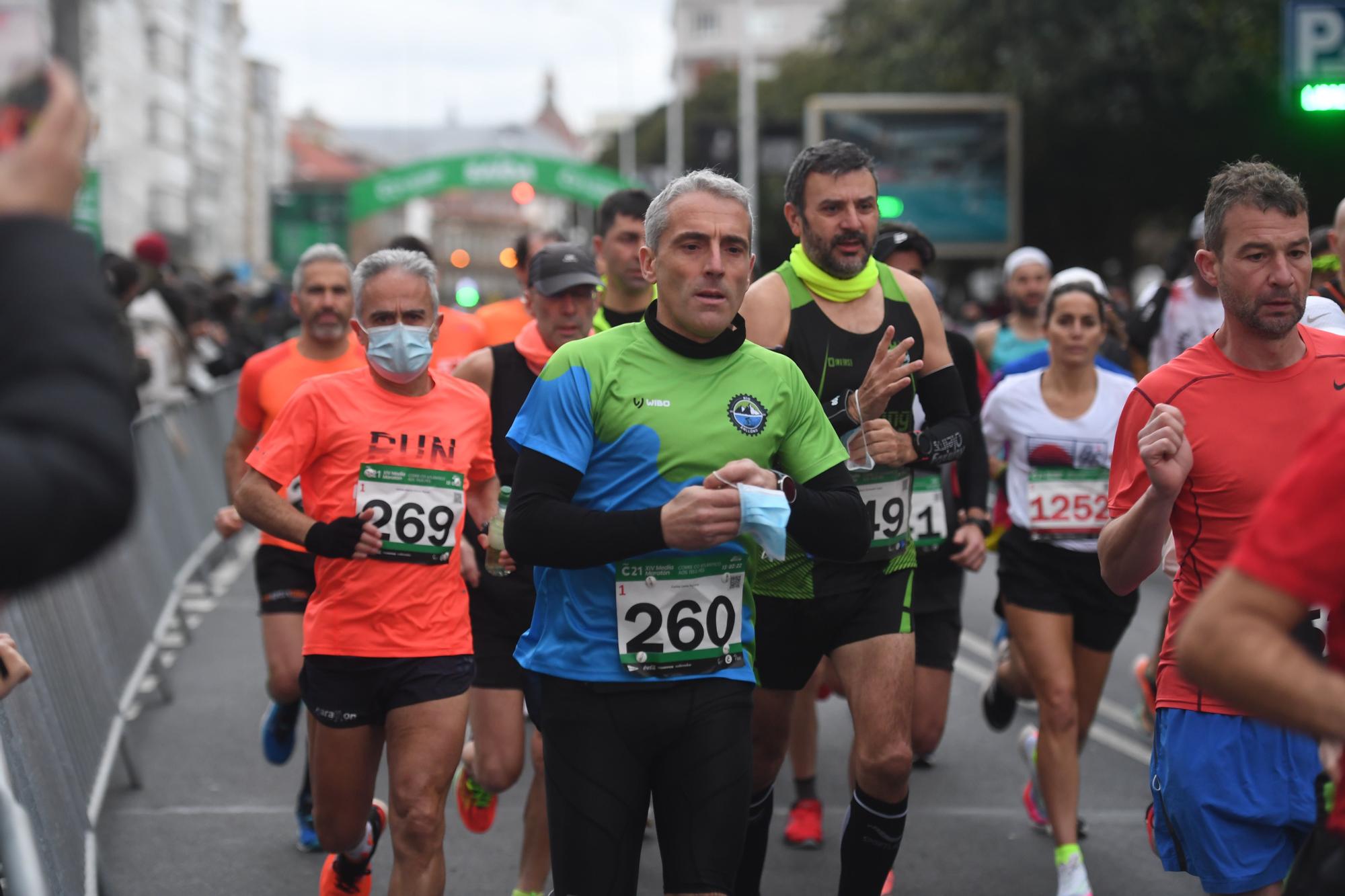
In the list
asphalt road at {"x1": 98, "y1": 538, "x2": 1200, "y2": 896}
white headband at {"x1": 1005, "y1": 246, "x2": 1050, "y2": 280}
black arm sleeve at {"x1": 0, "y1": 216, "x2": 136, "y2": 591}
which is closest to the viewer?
black arm sleeve at {"x1": 0, "y1": 216, "x2": 136, "y2": 591}

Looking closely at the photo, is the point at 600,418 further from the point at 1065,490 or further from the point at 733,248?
the point at 1065,490

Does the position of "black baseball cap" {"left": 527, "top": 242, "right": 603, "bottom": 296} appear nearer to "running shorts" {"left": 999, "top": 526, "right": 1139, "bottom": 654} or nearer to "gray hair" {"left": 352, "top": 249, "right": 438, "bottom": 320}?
"gray hair" {"left": 352, "top": 249, "right": 438, "bottom": 320}

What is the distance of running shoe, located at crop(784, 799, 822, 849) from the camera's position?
6.55 meters

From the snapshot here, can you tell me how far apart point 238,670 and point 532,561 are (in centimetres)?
657

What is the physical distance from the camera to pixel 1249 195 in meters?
4.00

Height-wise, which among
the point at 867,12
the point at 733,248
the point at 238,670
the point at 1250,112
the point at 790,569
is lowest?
the point at 238,670

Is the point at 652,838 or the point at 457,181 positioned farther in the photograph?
the point at 457,181

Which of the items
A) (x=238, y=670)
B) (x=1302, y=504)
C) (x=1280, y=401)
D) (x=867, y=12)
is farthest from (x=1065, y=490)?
(x=867, y=12)

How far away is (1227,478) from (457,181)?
3218 cm

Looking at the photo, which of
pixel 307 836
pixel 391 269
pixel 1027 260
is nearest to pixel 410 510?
pixel 391 269

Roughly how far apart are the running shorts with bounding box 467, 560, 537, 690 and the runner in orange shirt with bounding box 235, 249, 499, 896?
2.47 feet

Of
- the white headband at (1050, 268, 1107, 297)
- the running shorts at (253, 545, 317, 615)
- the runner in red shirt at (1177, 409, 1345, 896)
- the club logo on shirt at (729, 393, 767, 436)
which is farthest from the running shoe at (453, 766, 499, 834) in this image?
the runner in red shirt at (1177, 409, 1345, 896)

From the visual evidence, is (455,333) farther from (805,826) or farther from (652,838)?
(805,826)

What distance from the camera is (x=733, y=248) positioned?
395 centimetres
